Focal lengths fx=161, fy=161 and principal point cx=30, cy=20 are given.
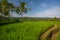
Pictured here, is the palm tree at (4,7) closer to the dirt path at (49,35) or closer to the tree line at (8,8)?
the tree line at (8,8)

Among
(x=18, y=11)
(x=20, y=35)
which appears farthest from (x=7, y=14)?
(x=20, y=35)

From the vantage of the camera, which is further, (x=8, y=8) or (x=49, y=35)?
(x=8, y=8)

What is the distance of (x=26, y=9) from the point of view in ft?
93.6

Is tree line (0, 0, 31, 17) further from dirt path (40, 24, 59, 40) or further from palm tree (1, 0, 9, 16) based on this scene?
dirt path (40, 24, 59, 40)

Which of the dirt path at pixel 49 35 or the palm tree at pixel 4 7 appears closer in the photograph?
the dirt path at pixel 49 35

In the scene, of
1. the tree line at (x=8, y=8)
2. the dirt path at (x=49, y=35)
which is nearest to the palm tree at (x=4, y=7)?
the tree line at (x=8, y=8)

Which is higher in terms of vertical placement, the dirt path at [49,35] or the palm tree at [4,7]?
the palm tree at [4,7]

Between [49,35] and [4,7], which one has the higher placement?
[4,7]

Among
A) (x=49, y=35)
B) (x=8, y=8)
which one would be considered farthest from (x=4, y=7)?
(x=49, y=35)

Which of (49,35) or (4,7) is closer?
(49,35)

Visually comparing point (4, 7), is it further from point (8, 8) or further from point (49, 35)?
point (49, 35)

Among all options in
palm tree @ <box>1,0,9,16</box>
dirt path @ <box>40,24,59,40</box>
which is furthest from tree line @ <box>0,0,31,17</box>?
dirt path @ <box>40,24,59,40</box>

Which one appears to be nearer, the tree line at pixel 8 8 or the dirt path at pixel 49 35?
the dirt path at pixel 49 35

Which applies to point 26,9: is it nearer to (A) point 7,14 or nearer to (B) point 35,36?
(A) point 7,14
